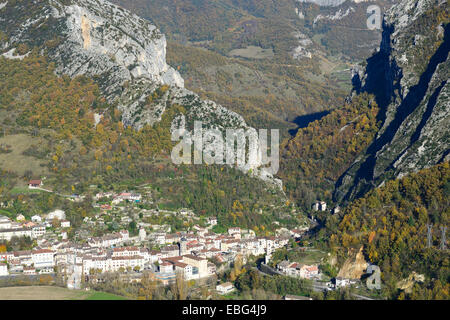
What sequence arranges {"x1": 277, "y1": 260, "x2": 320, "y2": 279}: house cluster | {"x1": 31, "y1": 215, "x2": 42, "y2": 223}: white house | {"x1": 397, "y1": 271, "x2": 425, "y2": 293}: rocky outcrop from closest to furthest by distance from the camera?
{"x1": 397, "y1": 271, "x2": 425, "y2": 293}: rocky outcrop
{"x1": 277, "y1": 260, "x2": 320, "y2": 279}: house cluster
{"x1": 31, "y1": 215, "x2": 42, "y2": 223}: white house

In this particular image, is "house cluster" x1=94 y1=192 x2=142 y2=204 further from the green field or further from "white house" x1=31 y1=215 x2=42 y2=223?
the green field

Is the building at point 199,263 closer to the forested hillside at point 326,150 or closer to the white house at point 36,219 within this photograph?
the white house at point 36,219

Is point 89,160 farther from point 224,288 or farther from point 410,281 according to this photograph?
point 410,281

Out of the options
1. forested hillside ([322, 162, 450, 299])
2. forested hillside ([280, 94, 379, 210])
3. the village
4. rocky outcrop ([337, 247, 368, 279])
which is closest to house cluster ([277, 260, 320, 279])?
the village

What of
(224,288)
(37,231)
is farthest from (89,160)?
(224,288)

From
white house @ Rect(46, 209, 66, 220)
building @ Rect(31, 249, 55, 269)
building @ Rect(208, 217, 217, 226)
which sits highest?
white house @ Rect(46, 209, 66, 220)
